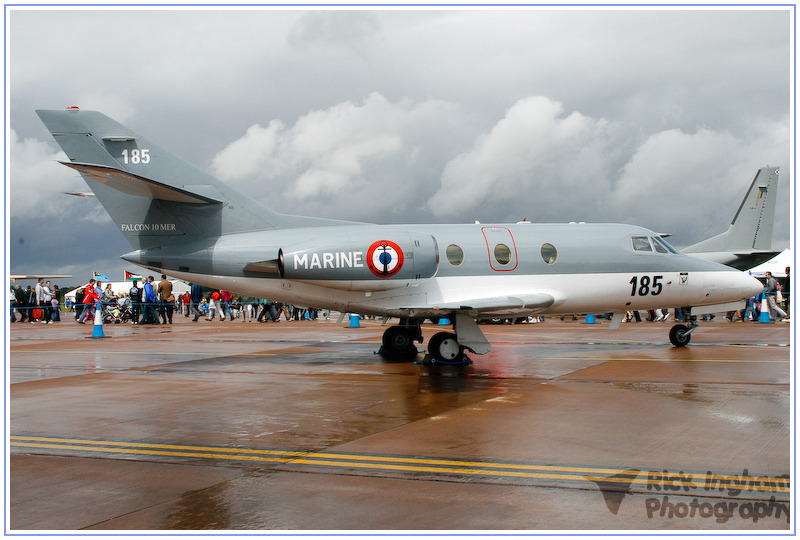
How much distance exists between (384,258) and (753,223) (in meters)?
21.0

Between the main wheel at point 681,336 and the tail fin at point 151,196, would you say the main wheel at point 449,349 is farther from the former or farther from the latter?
the main wheel at point 681,336

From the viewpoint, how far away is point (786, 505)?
5395 mm

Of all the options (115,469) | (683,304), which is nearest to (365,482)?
(115,469)

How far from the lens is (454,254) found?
15.3 metres

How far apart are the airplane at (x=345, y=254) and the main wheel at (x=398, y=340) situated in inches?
53.7

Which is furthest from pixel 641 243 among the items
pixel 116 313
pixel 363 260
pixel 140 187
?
pixel 116 313

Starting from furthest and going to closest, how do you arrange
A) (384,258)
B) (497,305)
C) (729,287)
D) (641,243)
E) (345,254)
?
(729,287), (641,243), (384,258), (345,254), (497,305)

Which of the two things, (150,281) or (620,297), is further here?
(150,281)

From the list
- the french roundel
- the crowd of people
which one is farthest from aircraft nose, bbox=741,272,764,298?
the crowd of people

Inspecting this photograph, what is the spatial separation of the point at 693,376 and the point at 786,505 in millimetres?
7527

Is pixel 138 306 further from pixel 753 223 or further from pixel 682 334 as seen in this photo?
pixel 753 223

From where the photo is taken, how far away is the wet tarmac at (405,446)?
5328 millimetres

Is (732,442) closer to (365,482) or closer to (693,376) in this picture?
(365,482)

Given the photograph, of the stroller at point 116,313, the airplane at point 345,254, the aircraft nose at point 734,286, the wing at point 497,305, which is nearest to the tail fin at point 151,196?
the airplane at point 345,254
